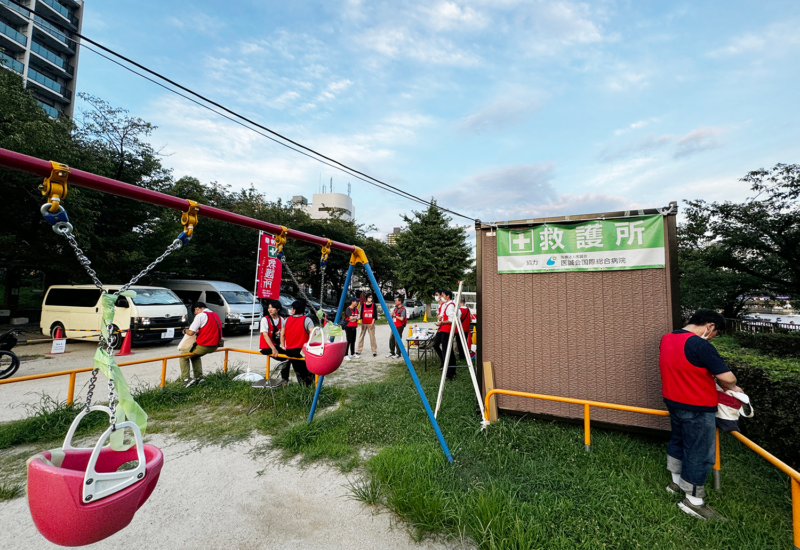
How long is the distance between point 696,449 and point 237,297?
1515 cm

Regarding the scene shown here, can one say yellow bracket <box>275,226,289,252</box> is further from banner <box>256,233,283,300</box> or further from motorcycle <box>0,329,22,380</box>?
motorcycle <box>0,329,22,380</box>

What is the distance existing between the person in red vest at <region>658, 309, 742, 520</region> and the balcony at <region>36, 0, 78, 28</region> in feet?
173

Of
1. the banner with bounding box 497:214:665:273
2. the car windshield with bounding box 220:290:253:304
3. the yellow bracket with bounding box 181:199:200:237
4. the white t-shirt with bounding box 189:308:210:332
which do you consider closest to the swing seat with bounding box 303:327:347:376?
the yellow bracket with bounding box 181:199:200:237

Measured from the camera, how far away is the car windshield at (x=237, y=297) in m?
14.2

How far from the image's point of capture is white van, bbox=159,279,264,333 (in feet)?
45.0

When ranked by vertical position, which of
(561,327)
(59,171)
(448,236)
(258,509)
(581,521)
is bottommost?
(258,509)

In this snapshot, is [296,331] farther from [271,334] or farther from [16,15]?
[16,15]

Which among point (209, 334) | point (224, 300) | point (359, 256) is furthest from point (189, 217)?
point (224, 300)

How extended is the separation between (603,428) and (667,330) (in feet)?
4.60

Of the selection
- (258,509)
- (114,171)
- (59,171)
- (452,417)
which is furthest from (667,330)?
(114,171)

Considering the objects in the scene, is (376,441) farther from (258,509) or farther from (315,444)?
(258,509)

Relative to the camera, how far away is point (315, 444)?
413cm

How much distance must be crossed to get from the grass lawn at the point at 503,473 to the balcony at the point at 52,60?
46.9 meters

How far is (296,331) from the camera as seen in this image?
574cm
